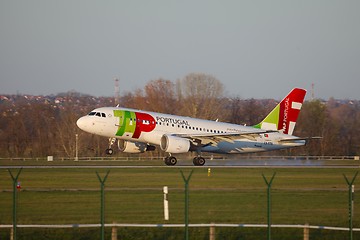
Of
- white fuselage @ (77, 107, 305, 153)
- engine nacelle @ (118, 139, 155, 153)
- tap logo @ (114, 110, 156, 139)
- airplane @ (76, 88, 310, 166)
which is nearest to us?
tap logo @ (114, 110, 156, 139)

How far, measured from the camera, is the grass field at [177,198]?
88.1 feet

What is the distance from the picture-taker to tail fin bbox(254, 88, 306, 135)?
64662 mm

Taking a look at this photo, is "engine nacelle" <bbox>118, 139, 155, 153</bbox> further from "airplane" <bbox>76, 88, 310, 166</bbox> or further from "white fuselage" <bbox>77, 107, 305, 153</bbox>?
"white fuselage" <bbox>77, 107, 305, 153</bbox>

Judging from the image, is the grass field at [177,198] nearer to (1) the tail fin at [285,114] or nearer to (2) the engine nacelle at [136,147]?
(2) the engine nacelle at [136,147]

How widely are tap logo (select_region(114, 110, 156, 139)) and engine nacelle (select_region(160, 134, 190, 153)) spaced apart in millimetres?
1301

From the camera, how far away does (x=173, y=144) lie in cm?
5578

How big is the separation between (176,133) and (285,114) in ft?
38.3

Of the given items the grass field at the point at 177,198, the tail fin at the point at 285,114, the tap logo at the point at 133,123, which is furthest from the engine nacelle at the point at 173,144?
the tail fin at the point at 285,114

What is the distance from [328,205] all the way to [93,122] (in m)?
27.8

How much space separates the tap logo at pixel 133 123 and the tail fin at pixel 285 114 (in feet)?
39.9

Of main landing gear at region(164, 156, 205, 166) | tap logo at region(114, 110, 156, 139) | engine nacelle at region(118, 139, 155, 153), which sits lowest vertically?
main landing gear at region(164, 156, 205, 166)

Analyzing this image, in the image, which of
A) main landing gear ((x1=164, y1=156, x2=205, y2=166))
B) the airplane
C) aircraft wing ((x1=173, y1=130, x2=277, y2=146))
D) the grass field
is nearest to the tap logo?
the airplane

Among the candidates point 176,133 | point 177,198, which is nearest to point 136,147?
point 176,133

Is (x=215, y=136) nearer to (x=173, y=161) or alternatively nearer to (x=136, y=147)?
(x=173, y=161)
